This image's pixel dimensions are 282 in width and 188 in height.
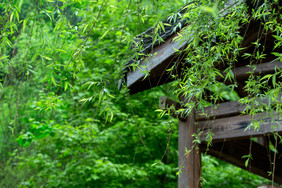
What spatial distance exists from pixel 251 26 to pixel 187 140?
1.04 m

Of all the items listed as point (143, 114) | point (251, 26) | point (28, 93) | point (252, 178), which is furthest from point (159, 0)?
point (252, 178)

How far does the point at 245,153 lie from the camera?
3789 millimetres

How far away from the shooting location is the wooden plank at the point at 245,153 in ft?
12.0

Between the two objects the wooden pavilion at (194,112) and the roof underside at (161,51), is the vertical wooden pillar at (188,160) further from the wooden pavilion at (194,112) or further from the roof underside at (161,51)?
the roof underside at (161,51)

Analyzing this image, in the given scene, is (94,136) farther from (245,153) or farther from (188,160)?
(188,160)

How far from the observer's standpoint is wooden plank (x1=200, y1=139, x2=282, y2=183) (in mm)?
3645

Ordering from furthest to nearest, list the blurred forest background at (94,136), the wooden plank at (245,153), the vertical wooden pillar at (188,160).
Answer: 1. the blurred forest background at (94,136)
2. the wooden plank at (245,153)
3. the vertical wooden pillar at (188,160)

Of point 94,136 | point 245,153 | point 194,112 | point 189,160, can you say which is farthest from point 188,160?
point 94,136

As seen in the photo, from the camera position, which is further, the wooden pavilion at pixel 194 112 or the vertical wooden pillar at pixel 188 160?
the vertical wooden pillar at pixel 188 160

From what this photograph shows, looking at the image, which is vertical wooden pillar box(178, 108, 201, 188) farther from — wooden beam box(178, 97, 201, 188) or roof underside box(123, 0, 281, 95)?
roof underside box(123, 0, 281, 95)

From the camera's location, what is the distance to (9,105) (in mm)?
6742

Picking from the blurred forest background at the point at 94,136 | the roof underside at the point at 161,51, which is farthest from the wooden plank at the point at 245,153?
the blurred forest background at the point at 94,136

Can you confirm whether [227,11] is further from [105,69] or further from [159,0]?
[105,69]

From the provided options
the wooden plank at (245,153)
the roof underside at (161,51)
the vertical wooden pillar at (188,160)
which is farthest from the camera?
the wooden plank at (245,153)
